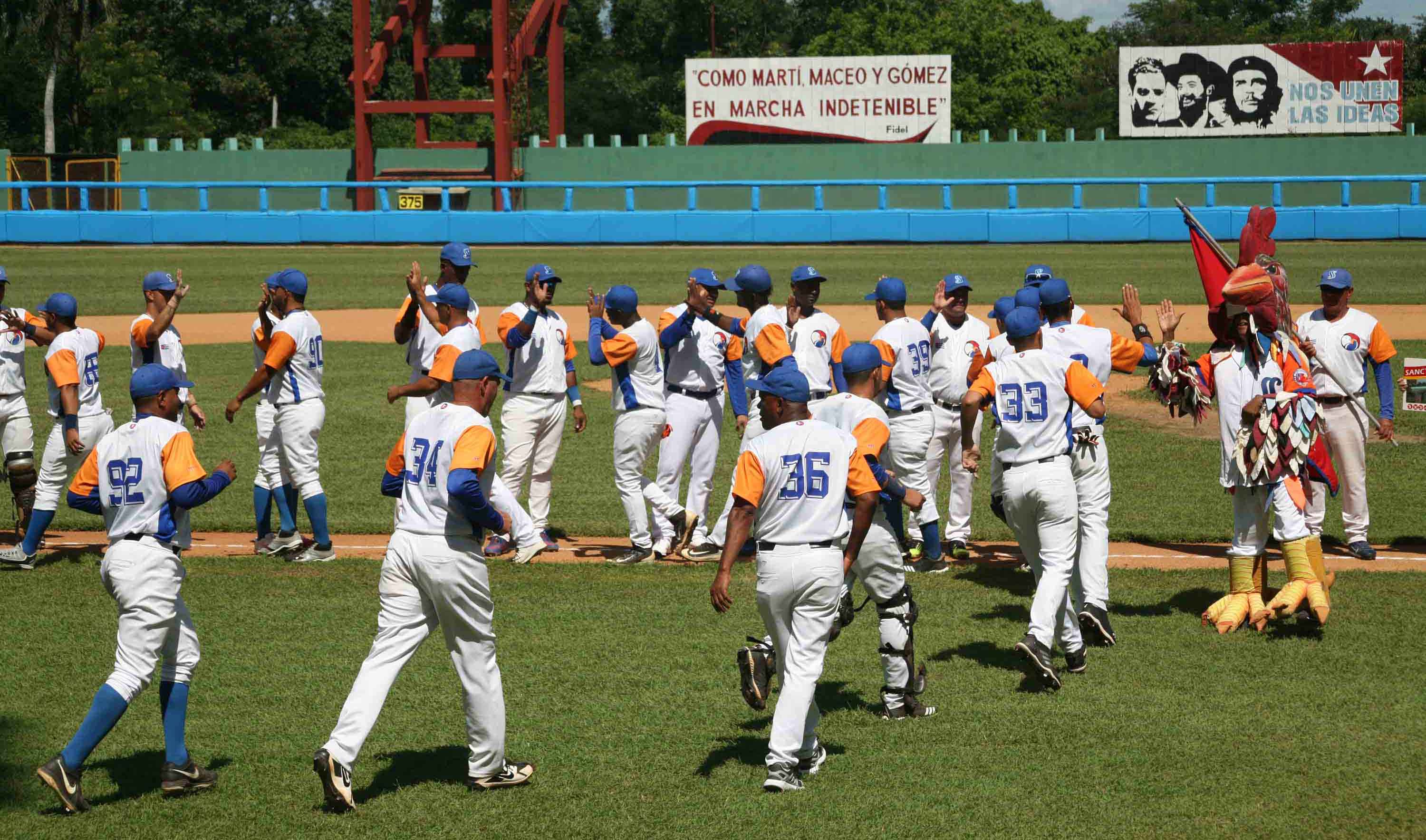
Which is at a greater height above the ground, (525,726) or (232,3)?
(232,3)

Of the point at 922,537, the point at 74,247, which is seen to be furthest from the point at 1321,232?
the point at 74,247

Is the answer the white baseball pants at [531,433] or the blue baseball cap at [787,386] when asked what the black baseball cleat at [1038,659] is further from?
the white baseball pants at [531,433]

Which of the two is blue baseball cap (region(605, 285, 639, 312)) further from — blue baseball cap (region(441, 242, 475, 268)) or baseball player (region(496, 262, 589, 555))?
blue baseball cap (region(441, 242, 475, 268))

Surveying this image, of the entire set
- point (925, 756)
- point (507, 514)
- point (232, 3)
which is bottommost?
point (925, 756)

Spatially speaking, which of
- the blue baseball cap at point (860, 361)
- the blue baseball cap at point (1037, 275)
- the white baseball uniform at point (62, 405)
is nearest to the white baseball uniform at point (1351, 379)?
the blue baseball cap at point (1037, 275)

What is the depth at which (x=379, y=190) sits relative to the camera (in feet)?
129

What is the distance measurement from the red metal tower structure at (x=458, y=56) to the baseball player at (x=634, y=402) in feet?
90.2

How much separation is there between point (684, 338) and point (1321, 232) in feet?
90.8

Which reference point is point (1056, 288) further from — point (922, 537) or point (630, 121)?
point (630, 121)

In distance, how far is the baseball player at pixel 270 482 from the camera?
10469mm

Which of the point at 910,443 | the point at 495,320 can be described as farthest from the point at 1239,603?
the point at 495,320

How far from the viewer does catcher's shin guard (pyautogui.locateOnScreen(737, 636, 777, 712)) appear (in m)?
6.38

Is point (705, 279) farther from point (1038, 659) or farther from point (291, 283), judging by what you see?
point (1038, 659)

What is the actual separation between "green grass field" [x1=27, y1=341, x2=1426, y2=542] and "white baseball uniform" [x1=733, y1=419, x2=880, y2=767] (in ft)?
18.5
